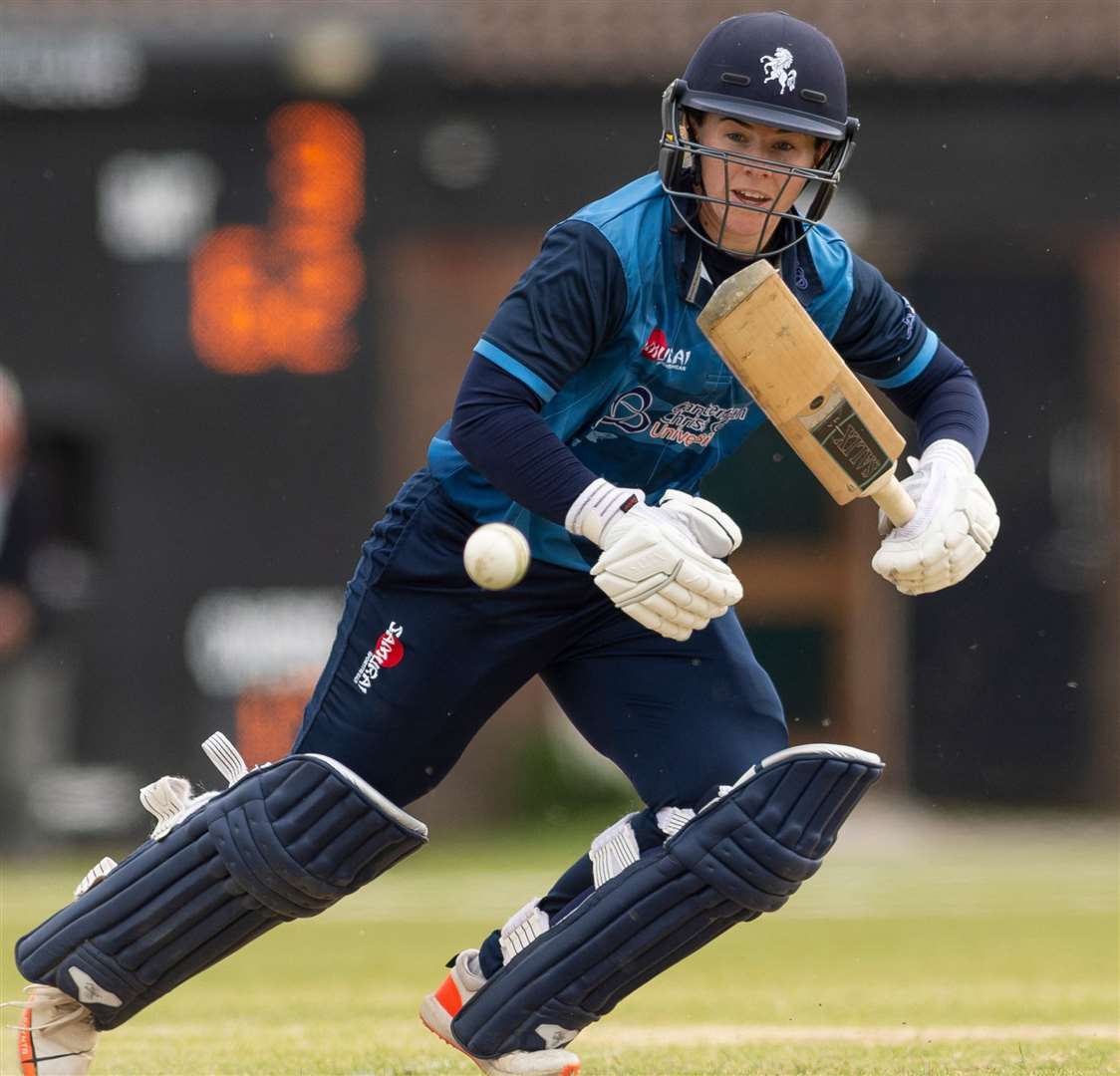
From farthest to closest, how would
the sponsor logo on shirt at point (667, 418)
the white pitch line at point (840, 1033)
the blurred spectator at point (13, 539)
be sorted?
the blurred spectator at point (13, 539), the white pitch line at point (840, 1033), the sponsor logo on shirt at point (667, 418)

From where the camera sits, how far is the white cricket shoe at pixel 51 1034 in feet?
12.1

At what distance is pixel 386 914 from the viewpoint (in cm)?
764

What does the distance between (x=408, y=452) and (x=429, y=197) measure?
1.42m

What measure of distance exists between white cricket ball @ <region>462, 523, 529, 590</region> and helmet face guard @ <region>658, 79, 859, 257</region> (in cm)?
64

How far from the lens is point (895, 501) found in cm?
354

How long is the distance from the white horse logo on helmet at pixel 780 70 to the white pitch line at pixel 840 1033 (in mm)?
1873

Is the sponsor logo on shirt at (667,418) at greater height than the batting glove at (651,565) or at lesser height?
greater

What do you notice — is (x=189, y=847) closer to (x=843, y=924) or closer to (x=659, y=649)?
(x=659, y=649)

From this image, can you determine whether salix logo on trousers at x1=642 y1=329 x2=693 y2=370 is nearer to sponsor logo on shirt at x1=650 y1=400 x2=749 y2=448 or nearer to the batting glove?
sponsor logo on shirt at x1=650 y1=400 x2=749 y2=448

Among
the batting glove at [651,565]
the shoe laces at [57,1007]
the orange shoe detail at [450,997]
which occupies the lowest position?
the orange shoe detail at [450,997]

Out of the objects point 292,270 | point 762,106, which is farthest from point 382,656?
point 292,270

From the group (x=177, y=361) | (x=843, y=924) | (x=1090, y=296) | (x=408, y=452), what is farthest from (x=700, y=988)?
(x=1090, y=296)

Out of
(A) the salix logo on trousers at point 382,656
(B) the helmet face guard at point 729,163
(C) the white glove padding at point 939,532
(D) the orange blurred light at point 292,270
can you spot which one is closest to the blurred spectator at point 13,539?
(D) the orange blurred light at point 292,270

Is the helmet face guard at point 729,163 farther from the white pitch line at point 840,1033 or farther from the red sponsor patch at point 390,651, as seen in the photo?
the white pitch line at point 840,1033
